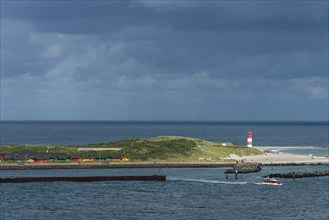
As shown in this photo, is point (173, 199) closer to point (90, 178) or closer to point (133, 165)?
point (90, 178)

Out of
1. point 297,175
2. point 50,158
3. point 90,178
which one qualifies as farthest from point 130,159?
point 297,175

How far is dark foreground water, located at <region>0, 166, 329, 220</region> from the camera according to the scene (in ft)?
345

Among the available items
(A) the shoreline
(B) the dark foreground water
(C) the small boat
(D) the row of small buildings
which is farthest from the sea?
(D) the row of small buildings

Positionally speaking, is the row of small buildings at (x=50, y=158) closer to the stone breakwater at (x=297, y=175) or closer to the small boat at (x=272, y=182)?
the stone breakwater at (x=297, y=175)

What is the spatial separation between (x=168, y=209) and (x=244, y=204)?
1433 cm

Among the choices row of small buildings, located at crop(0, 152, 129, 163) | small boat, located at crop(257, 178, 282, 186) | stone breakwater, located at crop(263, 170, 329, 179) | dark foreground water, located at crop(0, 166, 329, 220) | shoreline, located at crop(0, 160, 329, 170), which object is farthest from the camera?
row of small buildings, located at crop(0, 152, 129, 163)

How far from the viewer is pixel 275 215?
104 meters

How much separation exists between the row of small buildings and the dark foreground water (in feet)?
126

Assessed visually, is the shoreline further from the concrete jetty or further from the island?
the concrete jetty

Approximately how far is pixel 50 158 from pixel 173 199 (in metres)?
76.9

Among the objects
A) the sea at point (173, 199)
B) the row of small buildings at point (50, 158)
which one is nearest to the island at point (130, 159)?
the row of small buildings at point (50, 158)

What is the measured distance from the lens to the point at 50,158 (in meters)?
188

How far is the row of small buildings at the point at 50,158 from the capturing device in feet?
604

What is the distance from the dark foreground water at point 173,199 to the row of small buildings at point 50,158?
38258 millimetres
